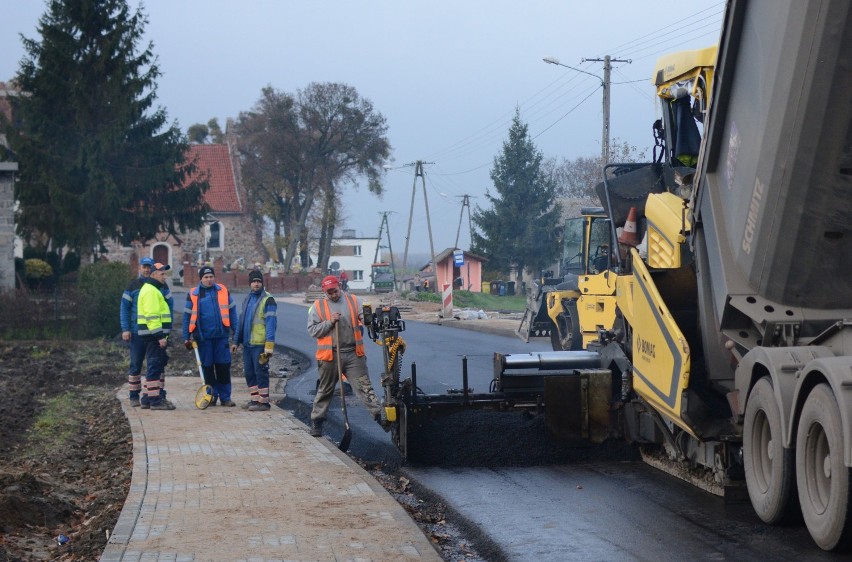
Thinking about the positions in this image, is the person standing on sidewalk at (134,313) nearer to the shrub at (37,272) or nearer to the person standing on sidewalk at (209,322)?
the person standing on sidewalk at (209,322)

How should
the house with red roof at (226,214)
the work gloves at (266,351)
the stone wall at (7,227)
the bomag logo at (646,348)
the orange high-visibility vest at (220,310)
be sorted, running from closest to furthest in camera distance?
the bomag logo at (646,348) → the work gloves at (266,351) → the orange high-visibility vest at (220,310) → the stone wall at (7,227) → the house with red roof at (226,214)

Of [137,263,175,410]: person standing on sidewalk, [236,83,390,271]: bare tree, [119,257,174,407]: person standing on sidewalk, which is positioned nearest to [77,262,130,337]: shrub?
[119,257,174,407]: person standing on sidewalk

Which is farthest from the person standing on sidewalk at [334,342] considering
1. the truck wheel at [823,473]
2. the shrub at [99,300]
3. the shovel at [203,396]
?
the shrub at [99,300]

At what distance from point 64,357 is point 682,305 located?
17702 millimetres

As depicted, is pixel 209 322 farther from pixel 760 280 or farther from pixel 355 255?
pixel 355 255

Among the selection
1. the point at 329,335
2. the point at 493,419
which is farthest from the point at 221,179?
the point at 493,419

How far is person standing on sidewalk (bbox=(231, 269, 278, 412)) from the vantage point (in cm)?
1346

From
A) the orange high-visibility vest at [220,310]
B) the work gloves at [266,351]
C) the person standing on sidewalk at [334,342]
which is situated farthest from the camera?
the orange high-visibility vest at [220,310]

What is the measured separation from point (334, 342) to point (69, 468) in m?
2.75

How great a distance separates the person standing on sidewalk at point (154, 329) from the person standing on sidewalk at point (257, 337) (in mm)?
846

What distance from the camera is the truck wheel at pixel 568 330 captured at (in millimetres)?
20500

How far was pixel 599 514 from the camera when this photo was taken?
25.5 feet

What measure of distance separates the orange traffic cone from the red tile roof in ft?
234

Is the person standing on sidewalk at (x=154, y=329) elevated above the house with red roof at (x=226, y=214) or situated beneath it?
situated beneath
